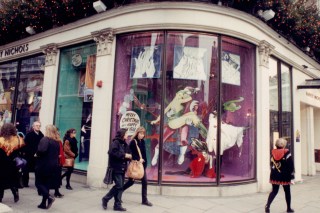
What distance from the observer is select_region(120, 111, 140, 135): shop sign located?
856 centimetres

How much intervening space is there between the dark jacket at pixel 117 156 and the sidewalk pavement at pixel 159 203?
38.7 inches

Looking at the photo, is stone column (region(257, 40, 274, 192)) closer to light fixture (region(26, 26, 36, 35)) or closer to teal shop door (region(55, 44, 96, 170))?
teal shop door (region(55, 44, 96, 170))

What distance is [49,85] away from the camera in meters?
10.7

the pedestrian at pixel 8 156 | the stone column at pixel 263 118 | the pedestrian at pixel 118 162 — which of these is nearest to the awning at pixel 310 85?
the stone column at pixel 263 118

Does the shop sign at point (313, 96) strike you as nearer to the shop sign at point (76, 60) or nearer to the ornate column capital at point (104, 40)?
the ornate column capital at point (104, 40)

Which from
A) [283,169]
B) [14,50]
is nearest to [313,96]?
[283,169]

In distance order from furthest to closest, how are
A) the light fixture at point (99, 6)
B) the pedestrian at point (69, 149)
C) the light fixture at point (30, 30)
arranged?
1. the light fixture at point (30, 30)
2. the light fixture at point (99, 6)
3. the pedestrian at point (69, 149)

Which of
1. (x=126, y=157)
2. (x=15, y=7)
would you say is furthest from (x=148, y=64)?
(x=15, y=7)

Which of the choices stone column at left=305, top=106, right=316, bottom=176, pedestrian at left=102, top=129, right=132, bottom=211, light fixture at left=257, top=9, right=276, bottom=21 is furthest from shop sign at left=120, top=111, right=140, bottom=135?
stone column at left=305, top=106, right=316, bottom=176

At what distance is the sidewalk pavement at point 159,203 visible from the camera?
6.21m

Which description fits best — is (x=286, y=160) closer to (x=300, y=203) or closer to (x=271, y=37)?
(x=300, y=203)

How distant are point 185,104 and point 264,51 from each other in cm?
342

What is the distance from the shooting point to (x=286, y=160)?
6258mm

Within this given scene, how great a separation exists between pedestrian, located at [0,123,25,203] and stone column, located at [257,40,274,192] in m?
6.84
